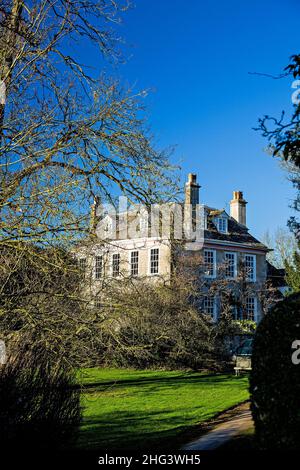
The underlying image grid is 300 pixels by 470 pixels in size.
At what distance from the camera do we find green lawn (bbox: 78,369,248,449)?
9.82 meters

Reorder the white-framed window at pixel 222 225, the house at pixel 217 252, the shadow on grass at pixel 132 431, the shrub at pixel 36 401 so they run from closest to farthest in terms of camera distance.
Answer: the shrub at pixel 36 401 < the shadow on grass at pixel 132 431 < the house at pixel 217 252 < the white-framed window at pixel 222 225

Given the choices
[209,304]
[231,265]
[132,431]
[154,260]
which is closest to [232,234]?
[231,265]

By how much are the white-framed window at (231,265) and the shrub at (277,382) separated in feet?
98.3

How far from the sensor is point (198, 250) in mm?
33438

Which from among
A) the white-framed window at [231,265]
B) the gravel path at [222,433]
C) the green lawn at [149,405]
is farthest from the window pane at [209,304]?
the gravel path at [222,433]

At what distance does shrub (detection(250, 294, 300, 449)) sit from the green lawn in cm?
395

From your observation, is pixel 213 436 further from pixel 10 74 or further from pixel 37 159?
pixel 10 74

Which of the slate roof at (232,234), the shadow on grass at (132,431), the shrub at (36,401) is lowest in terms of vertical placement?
the shadow on grass at (132,431)

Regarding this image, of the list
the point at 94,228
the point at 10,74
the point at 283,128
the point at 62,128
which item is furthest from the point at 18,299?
the point at 283,128

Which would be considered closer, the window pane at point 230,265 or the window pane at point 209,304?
the window pane at point 209,304

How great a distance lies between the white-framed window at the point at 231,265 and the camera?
3562cm

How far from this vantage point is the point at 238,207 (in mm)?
40812

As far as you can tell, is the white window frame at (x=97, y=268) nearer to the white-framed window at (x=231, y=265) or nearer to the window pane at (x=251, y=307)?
the white-framed window at (x=231, y=265)

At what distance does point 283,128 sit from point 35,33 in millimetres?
5317
